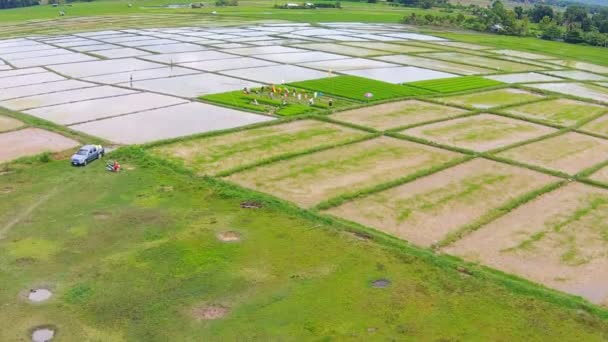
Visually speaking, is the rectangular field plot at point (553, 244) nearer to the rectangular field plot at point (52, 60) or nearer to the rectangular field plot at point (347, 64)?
the rectangular field plot at point (347, 64)

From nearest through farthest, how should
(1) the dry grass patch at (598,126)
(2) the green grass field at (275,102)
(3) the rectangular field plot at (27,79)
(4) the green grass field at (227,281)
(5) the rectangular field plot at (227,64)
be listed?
(4) the green grass field at (227,281) → (1) the dry grass patch at (598,126) → (2) the green grass field at (275,102) → (3) the rectangular field plot at (27,79) → (5) the rectangular field plot at (227,64)

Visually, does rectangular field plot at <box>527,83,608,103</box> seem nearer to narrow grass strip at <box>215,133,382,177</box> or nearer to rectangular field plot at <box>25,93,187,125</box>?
narrow grass strip at <box>215,133,382,177</box>

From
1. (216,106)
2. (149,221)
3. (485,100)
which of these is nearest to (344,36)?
(485,100)

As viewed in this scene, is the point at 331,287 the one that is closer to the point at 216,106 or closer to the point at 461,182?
the point at 461,182

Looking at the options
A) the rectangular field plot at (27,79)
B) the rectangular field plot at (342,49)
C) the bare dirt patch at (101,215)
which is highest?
the rectangular field plot at (342,49)

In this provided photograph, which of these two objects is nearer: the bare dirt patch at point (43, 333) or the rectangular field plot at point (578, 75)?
the bare dirt patch at point (43, 333)

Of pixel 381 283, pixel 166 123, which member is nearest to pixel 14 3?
pixel 166 123

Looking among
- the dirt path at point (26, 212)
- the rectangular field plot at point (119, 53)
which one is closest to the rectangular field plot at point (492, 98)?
the dirt path at point (26, 212)
